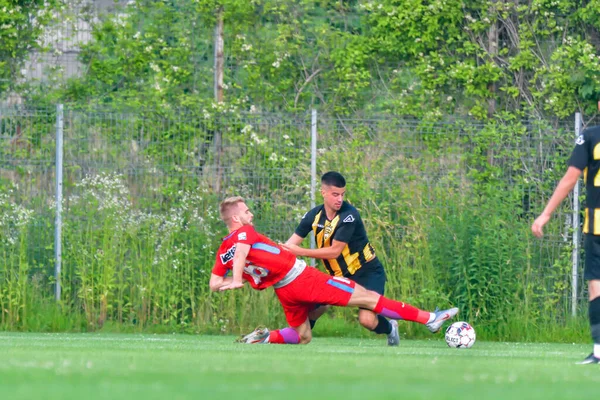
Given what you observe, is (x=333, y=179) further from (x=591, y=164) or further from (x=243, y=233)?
(x=591, y=164)

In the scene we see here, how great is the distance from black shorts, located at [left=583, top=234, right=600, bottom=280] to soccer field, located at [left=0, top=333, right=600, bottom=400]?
66cm

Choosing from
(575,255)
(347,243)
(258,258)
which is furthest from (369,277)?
(575,255)

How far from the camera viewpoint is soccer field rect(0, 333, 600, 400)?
16.6 feet

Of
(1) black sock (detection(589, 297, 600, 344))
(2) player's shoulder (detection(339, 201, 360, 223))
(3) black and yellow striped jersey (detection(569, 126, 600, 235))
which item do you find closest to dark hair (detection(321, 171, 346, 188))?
(2) player's shoulder (detection(339, 201, 360, 223))

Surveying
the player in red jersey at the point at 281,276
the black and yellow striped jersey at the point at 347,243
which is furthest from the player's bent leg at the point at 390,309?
the black and yellow striped jersey at the point at 347,243

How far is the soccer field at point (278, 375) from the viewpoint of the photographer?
16.6 feet

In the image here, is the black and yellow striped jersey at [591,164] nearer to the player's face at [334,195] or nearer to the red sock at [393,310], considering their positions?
the red sock at [393,310]

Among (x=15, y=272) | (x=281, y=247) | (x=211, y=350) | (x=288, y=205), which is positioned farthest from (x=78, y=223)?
(x=211, y=350)

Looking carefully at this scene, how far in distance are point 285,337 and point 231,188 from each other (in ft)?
11.9

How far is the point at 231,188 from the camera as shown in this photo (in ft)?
47.0

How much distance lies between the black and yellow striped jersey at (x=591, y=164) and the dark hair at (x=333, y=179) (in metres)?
3.26

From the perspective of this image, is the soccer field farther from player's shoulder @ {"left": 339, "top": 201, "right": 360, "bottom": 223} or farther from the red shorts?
player's shoulder @ {"left": 339, "top": 201, "right": 360, "bottom": 223}

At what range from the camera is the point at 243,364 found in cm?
705

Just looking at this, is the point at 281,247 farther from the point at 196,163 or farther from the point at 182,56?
the point at 182,56
